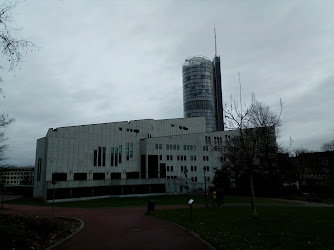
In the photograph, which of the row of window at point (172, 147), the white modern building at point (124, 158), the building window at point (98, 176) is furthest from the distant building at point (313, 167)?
the building window at point (98, 176)

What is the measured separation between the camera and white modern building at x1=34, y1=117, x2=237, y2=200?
53.9 metres

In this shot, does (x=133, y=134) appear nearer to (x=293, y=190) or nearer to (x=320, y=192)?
(x=293, y=190)

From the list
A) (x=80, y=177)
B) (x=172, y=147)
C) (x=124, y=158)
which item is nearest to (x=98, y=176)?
(x=80, y=177)

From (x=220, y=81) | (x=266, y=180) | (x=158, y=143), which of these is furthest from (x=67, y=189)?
(x=220, y=81)

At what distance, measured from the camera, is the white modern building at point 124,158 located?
2121 inches

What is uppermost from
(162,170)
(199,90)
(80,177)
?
(199,90)

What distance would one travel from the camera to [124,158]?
2584 inches

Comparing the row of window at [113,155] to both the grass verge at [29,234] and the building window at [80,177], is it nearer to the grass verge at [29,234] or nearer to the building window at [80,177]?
the building window at [80,177]

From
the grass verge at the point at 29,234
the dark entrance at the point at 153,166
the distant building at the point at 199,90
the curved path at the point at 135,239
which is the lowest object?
the curved path at the point at 135,239

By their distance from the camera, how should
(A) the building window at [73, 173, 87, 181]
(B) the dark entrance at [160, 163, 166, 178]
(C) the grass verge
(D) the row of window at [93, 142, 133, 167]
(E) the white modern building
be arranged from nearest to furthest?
(C) the grass verge < (E) the white modern building < (A) the building window at [73, 173, 87, 181] < (D) the row of window at [93, 142, 133, 167] < (B) the dark entrance at [160, 163, 166, 178]

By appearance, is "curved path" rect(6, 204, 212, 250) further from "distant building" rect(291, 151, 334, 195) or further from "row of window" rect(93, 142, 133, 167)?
"distant building" rect(291, 151, 334, 195)

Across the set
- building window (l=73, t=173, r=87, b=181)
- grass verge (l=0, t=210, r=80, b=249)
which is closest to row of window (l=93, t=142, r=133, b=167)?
building window (l=73, t=173, r=87, b=181)

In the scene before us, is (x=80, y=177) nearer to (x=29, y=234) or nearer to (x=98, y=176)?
(x=98, y=176)

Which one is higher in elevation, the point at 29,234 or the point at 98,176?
the point at 98,176
